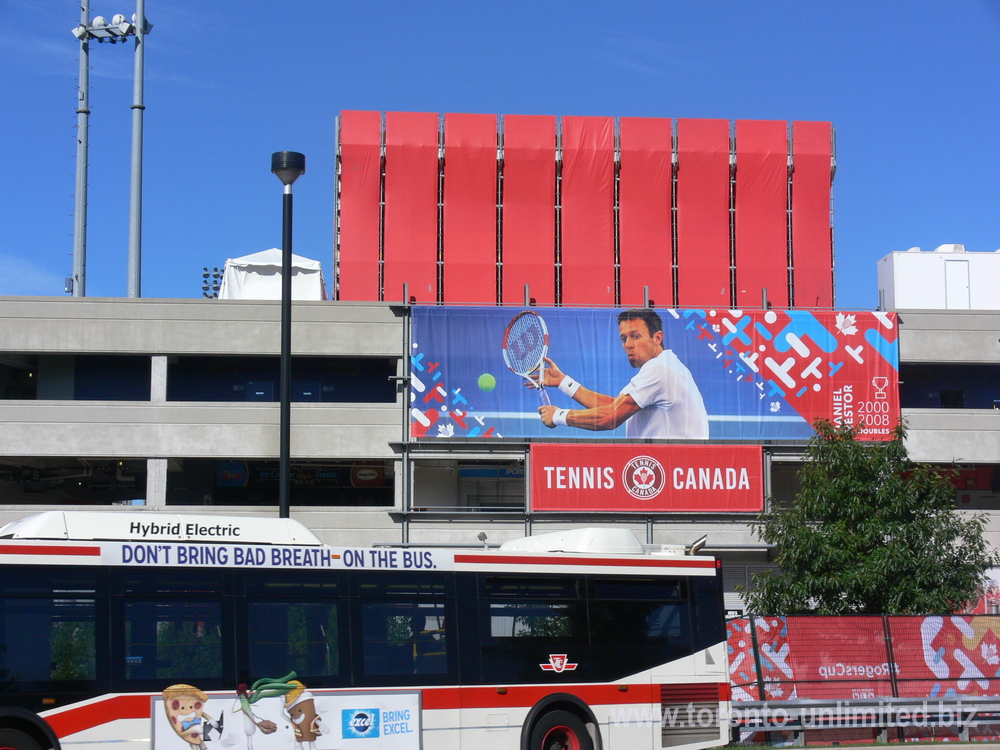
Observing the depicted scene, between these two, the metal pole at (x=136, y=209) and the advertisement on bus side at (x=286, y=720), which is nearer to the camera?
the advertisement on bus side at (x=286, y=720)

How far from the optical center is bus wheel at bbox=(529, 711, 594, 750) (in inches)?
530

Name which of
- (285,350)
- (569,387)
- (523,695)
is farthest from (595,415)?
(523,695)

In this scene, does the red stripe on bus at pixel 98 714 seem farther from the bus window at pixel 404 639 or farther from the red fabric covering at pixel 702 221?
the red fabric covering at pixel 702 221

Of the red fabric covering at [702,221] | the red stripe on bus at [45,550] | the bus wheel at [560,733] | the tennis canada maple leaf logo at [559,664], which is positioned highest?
the red fabric covering at [702,221]

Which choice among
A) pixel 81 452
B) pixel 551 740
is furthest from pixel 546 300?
pixel 551 740

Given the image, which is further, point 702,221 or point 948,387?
point 702,221

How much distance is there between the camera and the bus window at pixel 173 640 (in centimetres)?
1170

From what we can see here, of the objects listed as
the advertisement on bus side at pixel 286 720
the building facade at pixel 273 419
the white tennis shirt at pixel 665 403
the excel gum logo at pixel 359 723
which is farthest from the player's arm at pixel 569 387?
the excel gum logo at pixel 359 723

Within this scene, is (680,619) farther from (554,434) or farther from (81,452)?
(81,452)

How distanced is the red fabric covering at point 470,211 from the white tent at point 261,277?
27.2 feet

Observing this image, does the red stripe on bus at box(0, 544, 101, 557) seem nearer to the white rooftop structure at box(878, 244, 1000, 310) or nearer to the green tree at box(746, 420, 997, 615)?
the green tree at box(746, 420, 997, 615)

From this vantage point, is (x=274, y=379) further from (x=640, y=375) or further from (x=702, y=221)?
(x=702, y=221)

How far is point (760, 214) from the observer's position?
56219mm

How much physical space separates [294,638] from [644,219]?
1765 inches
